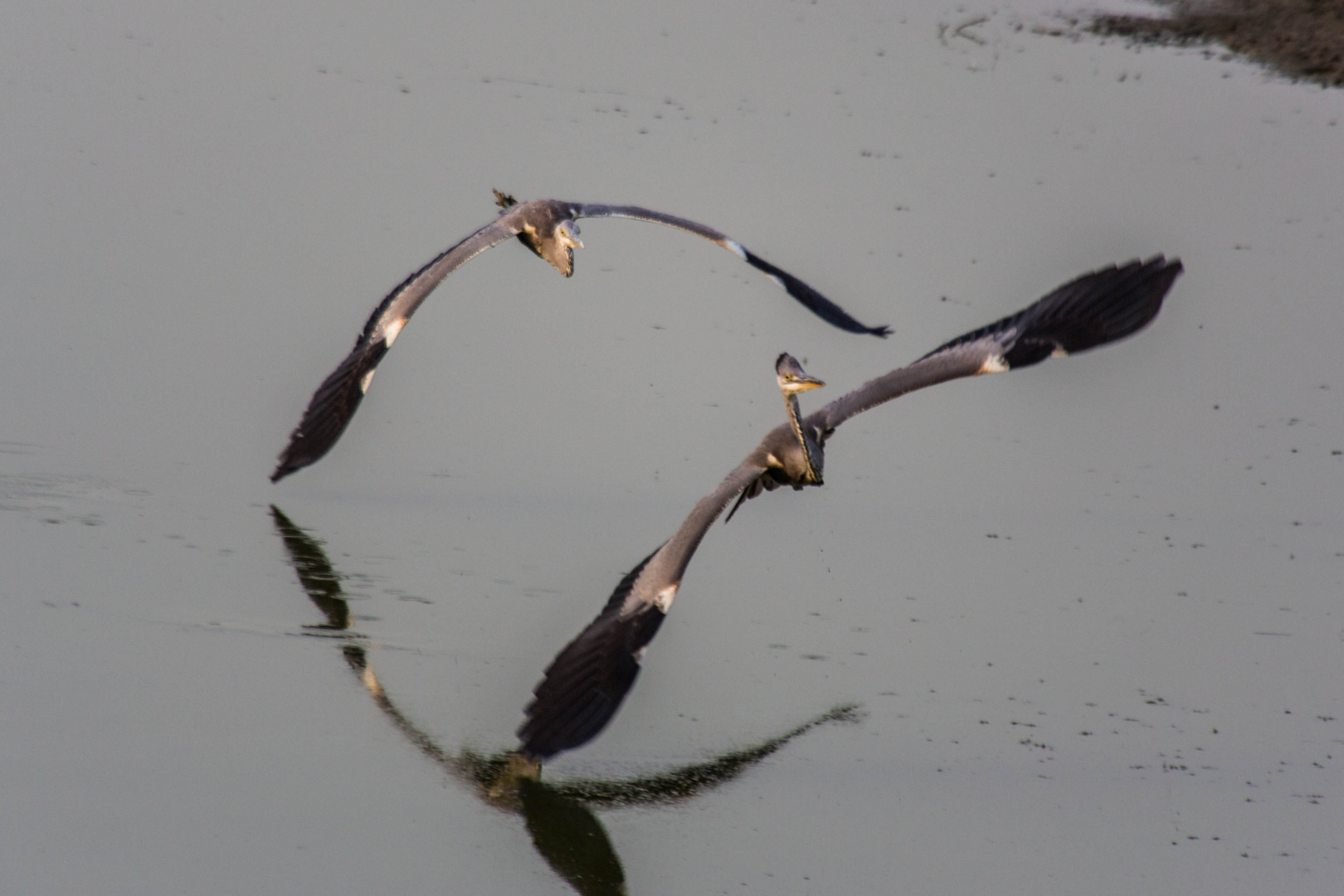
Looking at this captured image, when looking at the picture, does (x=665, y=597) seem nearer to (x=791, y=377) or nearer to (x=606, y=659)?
(x=606, y=659)

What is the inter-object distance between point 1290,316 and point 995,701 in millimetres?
7851

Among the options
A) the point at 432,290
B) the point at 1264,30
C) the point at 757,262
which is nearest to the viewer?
the point at 432,290

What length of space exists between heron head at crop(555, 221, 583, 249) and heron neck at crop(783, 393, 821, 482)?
121 inches

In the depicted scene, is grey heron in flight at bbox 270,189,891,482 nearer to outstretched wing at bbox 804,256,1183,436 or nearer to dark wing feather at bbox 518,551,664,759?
dark wing feather at bbox 518,551,664,759

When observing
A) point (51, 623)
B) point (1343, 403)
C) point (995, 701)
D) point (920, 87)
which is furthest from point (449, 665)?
point (920, 87)

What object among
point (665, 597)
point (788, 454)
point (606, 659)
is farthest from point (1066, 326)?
point (606, 659)

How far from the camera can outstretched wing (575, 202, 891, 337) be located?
963cm

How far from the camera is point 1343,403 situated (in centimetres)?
1252

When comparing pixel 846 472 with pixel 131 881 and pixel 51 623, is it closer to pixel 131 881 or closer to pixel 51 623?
pixel 51 623

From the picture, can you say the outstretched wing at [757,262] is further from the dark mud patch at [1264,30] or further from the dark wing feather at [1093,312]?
the dark mud patch at [1264,30]

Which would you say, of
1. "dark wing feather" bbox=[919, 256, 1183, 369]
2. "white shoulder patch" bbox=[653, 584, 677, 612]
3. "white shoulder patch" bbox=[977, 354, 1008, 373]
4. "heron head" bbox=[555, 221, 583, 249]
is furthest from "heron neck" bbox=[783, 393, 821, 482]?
"heron head" bbox=[555, 221, 583, 249]

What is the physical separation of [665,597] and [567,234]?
4.44 m

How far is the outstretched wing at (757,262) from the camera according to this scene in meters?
9.63

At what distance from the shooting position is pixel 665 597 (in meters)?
6.46
